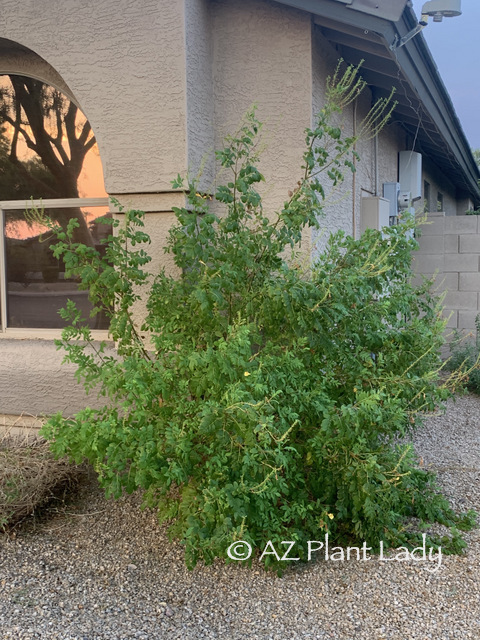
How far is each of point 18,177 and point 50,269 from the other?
86 cm

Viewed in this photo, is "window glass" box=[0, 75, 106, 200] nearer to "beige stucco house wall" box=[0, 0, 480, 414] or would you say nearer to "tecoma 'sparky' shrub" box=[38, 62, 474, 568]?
"beige stucco house wall" box=[0, 0, 480, 414]

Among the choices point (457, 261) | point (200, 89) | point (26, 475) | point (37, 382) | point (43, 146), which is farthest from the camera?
point (457, 261)

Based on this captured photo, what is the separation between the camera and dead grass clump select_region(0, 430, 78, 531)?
3.87 meters

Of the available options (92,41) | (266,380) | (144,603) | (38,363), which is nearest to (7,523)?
(144,603)

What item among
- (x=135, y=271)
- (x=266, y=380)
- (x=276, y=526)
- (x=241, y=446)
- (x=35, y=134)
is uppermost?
(x=35, y=134)

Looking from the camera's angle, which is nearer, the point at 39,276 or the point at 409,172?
the point at 39,276

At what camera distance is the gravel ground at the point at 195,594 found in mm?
2934

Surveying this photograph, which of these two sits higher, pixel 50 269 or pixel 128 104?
pixel 128 104

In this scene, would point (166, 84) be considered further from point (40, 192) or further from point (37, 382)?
point (37, 382)

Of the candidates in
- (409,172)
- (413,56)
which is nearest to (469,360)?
(409,172)

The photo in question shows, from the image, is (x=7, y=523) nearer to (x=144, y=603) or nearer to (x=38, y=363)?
(x=144, y=603)

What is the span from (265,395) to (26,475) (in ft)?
5.68

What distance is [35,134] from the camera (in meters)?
5.38

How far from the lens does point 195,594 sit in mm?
3285
